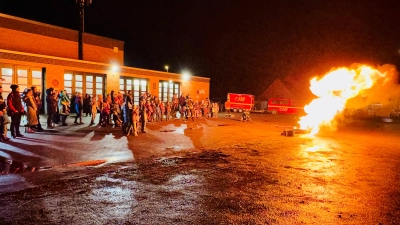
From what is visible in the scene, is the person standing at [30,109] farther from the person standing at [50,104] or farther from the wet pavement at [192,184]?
the person standing at [50,104]

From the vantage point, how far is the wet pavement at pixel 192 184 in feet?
16.7

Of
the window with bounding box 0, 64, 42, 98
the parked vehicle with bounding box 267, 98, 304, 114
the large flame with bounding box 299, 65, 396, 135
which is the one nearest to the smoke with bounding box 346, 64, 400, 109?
the large flame with bounding box 299, 65, 396, 135

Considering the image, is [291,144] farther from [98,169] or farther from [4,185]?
[4,185]

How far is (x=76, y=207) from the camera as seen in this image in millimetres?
5289

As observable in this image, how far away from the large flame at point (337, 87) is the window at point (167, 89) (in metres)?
16.0

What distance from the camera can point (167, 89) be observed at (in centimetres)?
3225

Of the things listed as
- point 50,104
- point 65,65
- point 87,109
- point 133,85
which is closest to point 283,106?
point 133,85

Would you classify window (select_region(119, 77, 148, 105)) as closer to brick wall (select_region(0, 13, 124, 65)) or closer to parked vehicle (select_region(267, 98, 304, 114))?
brick wall (select_region(0, 13, 124, 65))

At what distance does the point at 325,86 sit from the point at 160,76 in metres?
16.7

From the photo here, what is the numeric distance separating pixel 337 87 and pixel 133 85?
55.9 ft

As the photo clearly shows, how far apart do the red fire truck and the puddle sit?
31.6 m

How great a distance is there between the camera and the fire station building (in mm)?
19516

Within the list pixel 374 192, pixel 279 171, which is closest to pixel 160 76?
pixel 279 171

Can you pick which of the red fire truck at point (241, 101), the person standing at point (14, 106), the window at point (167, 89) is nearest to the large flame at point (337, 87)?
the person standing at point (14, 106)
